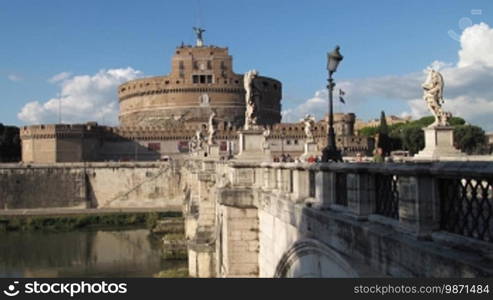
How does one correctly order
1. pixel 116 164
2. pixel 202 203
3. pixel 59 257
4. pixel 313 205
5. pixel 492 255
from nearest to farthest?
1. pixel 492 255
2. pixel 313 205
3. pixel 202 203
4. pixel 59 257
5. pixel 116 164

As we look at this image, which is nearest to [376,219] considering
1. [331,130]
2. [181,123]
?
[331,130]

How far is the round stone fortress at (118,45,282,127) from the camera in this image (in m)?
74.0

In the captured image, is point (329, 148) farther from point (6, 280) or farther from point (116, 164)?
point (116, 164)

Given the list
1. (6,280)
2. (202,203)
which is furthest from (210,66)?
(6,280)

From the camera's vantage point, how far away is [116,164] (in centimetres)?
5419

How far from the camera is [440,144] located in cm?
1265

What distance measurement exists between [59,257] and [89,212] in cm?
1539

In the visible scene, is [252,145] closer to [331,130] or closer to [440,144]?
[331,130]

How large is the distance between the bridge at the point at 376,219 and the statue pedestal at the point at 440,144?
12.9 ft

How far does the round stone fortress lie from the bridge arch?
6355cm

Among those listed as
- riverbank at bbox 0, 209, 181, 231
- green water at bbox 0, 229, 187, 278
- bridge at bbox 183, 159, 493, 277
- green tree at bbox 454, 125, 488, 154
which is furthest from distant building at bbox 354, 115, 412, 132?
bridge at bbox 183, 159, 493, 277

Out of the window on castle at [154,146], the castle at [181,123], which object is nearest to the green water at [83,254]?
the castle at [181,123]

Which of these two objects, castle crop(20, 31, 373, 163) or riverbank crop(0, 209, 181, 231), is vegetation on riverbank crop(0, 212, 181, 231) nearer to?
riverbank crop(0, 209, 181, 231)

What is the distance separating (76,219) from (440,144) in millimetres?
35472
